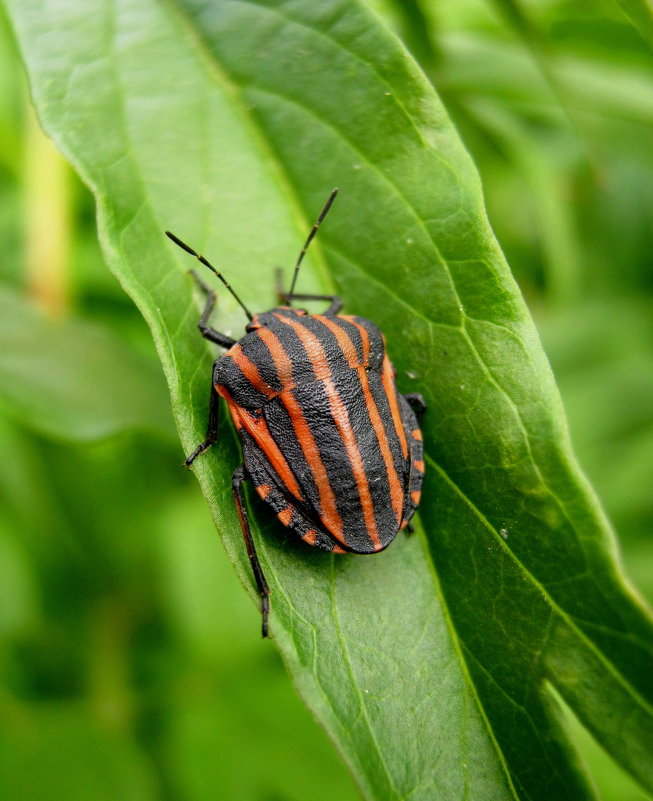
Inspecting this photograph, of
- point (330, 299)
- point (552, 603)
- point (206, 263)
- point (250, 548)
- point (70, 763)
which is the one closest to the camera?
point (552, 603)

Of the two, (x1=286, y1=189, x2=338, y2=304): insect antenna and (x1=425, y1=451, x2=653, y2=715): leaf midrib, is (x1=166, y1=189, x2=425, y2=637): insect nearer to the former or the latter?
(x1=286, y1=189, x2=338, y2=304): insect antenna

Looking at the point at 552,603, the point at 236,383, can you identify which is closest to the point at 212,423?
the point at 236,383

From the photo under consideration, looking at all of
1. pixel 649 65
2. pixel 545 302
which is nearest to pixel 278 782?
pixel 545 302

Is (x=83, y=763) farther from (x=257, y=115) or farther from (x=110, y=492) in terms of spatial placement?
(x=257, y=115)

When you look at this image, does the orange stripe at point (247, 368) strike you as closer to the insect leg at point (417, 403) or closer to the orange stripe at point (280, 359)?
the orange stripe at point (280, 359)

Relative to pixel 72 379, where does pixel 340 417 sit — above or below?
above

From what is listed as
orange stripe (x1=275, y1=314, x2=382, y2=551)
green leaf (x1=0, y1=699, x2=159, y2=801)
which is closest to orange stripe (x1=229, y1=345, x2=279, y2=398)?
orange stripe (x1=275, y1=314, x2=382, y2=551)

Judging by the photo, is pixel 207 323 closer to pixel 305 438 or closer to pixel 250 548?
pixel 305 438
